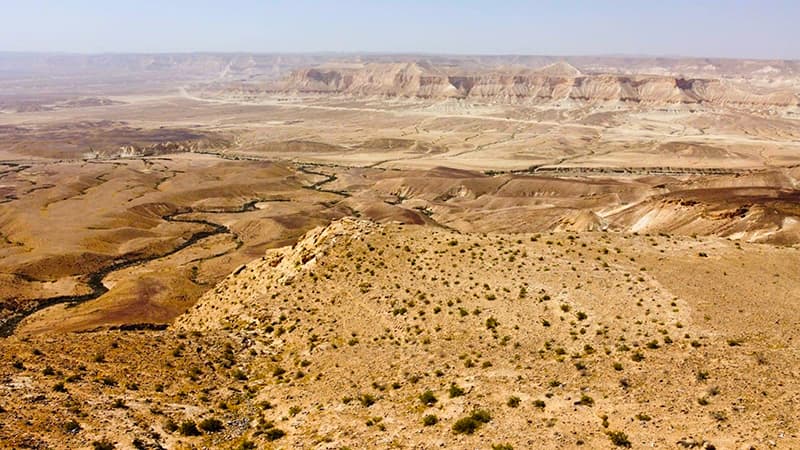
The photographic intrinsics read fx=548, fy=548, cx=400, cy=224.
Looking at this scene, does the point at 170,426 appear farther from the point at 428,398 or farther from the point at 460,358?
the point at 460,358

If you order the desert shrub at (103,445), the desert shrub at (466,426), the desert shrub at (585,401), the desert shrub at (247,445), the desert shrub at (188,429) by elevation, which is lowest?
the desert shrub at (247,445)

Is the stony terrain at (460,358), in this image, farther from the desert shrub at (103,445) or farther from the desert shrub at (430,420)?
the desert shrub at (103,445)

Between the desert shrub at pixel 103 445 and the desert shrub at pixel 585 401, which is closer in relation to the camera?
the desert shrub at pixel 103 445

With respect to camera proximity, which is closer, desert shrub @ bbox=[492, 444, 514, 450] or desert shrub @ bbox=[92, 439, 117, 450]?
desert shrub @ bbox=[492, 444, 514, 450]

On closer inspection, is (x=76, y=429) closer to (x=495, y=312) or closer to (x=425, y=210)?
(x=495, y=312)

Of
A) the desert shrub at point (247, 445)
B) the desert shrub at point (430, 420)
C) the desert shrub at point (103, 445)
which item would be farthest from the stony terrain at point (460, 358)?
the desert shrub at point (103, 445)

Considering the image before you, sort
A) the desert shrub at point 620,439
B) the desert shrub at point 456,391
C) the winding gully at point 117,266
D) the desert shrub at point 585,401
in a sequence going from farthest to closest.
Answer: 1. the winding gully at point 117,266
2. the desert shrub at point 456,391
3. the desert shrub at point 585,401
4. the desert shrub at point 620,439

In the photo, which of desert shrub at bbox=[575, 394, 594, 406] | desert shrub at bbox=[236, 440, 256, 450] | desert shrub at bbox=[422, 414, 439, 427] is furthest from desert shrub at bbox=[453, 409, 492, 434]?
desert shrub at bbox=[236, 440, 256, 450]

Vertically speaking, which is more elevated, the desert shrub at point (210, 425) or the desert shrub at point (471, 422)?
the desert shrub at point (471, 422)

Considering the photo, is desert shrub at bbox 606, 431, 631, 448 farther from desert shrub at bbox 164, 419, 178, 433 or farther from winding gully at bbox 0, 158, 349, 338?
winding gully at bbox 0, 158, 349, 338
